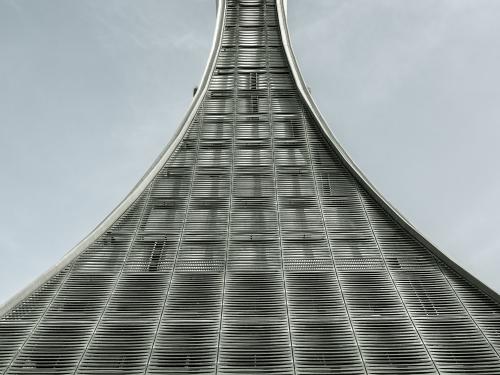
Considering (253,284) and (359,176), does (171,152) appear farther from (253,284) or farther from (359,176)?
(253,284)

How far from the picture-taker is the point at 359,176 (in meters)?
21.1

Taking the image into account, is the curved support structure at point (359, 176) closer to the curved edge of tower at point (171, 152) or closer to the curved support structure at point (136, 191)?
the curved edge of tower at point (171, 152)

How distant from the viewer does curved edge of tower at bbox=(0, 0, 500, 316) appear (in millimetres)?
15600

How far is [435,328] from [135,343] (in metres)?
7.09

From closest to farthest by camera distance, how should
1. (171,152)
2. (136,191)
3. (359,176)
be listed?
(136,191) → (359,176) → (171,152)

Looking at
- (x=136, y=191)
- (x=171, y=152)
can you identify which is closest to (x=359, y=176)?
(x=171, y=152)

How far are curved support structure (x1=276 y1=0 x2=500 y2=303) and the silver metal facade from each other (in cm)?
9

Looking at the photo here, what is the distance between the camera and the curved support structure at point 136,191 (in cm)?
1522

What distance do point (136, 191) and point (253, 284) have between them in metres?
6.58

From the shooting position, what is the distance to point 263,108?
26.5 m

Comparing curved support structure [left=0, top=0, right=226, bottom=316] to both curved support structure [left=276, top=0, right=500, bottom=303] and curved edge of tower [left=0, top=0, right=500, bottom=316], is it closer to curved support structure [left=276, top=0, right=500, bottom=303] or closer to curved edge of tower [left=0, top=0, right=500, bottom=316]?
curved edge of tower [left=0, top=0, right=500, bottom=316]

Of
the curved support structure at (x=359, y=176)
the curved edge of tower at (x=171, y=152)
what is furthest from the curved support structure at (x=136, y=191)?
the curved support structure at (x=359, y=176)

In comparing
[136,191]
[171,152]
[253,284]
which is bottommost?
[253,284]

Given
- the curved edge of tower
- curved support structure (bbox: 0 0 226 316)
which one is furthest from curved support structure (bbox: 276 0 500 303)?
curved support structure (bbox: 0 0 226 316)
